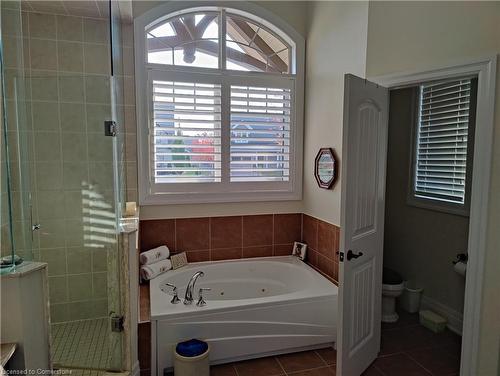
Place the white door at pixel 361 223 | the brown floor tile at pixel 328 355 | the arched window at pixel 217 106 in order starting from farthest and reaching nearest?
the arched window at pixel 217 106 < the brown floor tile at pixel 328 355 < the white door at pixel 361 223

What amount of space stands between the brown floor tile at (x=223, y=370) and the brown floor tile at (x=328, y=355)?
704mm

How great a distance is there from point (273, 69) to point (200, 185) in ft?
4.60

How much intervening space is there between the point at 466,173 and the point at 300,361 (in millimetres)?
2129

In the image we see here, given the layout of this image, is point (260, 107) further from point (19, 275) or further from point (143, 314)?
point (19, 275)

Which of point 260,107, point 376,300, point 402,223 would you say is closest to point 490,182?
point 376,300

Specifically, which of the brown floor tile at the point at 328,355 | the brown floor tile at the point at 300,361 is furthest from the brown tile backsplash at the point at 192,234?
the brown floor tile at the point at 328,355

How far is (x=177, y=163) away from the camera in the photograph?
3291mm

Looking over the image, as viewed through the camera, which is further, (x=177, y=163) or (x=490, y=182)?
(x=177, y=163)

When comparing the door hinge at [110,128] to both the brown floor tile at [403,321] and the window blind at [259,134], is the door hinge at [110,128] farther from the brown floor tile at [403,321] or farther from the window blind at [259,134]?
the brown floor tile at [403,321]

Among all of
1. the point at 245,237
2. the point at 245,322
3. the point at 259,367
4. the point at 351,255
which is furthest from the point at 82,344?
the point at 351,255

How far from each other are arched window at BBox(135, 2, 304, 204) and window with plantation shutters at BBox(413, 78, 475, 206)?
122 cm

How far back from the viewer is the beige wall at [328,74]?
275cm

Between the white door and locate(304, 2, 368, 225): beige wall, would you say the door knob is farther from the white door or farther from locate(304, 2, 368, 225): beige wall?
locate(304, 2, 368, 225): beige wall

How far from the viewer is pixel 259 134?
3.52 meters
